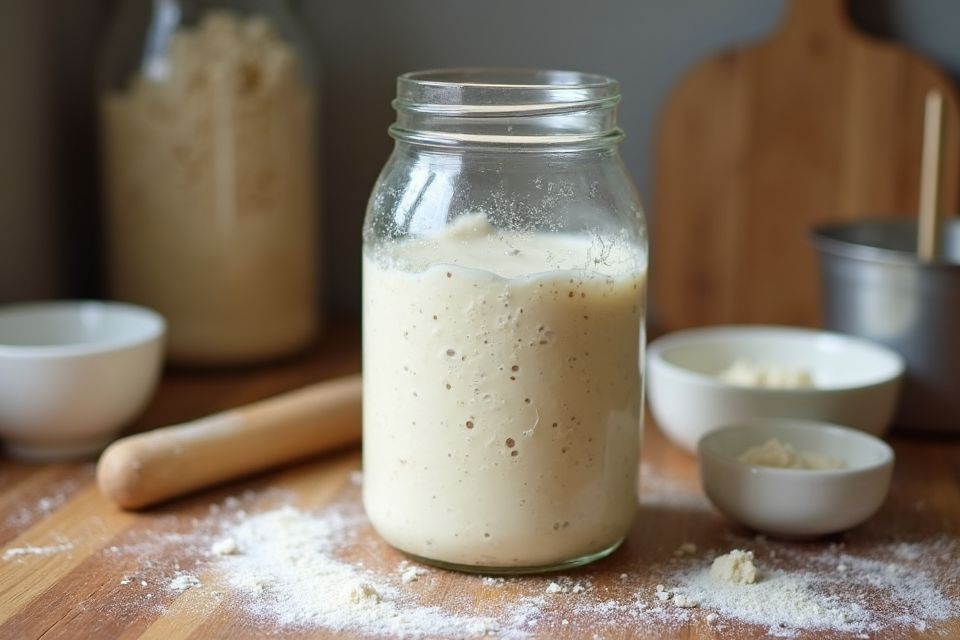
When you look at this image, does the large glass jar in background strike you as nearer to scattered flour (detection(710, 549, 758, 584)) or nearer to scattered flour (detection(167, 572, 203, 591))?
scattered flour (detection(167, 572, 203, 591))

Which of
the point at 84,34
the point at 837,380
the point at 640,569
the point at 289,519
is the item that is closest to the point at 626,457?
the point at 640,569

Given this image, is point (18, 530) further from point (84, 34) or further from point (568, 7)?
point (568, 7)

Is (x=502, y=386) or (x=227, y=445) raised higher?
(x=502, y=386)

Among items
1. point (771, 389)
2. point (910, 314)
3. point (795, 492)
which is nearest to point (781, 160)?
point (910, 314)

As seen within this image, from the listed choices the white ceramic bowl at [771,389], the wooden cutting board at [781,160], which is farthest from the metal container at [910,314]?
the wooden cutting board at [781,160]

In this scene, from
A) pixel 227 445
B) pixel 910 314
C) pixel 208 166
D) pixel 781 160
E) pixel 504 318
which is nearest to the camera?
pixel 504 318

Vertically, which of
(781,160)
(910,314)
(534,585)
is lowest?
(534,585)

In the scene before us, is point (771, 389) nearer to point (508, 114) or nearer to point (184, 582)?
point (508, 114)
